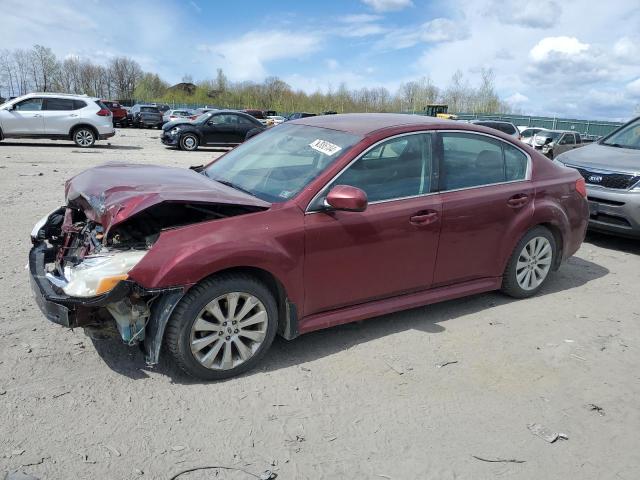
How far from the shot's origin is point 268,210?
354 centimetres

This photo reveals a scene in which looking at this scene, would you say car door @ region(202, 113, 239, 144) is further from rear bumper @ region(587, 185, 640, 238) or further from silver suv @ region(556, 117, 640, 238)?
rear bumper @ region(587, 185, 640, 238)

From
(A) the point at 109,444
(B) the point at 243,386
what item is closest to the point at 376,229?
(B) the point at 243,386

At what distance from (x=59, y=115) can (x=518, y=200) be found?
1680 cm

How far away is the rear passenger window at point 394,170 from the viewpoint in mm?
3902

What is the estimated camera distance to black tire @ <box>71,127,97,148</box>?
17875 mm

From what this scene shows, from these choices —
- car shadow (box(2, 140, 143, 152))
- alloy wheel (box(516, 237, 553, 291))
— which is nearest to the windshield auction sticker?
alloy wheel (box(516, 237, 553, 291))

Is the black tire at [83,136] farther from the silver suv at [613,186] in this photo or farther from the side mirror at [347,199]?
the side mirror at [347,199]

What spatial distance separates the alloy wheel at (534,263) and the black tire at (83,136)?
16689 mm

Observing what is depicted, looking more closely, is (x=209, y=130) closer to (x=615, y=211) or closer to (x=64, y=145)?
(x=64, y=145)

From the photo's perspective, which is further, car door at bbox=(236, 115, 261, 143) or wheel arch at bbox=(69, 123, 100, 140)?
car door at bbox=(236, 115, 261, 143)

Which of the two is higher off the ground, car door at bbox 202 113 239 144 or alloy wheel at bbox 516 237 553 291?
car door at bbox 202 113 239 144

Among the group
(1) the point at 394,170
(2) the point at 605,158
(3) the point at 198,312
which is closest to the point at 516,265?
(1) the point at 394,170

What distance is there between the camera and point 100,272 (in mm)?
3086

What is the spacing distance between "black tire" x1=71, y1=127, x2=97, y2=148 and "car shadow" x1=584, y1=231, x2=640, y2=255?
15.9 m
